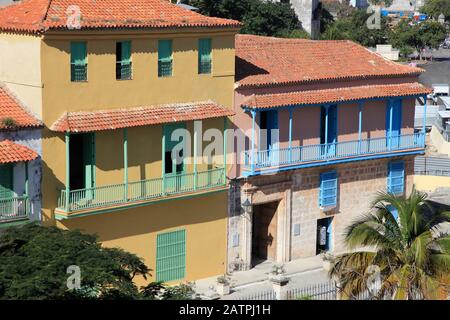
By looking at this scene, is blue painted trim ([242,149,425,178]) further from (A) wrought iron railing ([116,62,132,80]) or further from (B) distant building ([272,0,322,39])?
(B) distant building ([272,0,322,39])

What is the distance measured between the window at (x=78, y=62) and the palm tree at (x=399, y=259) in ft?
30.7

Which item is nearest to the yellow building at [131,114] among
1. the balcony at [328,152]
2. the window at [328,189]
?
the balcony at [328,152]

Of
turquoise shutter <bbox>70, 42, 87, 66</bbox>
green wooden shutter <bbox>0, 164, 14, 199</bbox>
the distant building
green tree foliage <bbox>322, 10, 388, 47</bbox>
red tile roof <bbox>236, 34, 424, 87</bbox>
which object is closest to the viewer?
green wooden shutter <bbox>0, 164, 14, 199</bbox>

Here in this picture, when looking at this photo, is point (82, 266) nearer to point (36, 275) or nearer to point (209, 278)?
point (36, 275)

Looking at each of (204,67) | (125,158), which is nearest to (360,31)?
(204,67)

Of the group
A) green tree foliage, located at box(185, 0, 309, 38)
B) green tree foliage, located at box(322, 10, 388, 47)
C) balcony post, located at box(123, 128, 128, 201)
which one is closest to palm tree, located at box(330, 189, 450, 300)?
balcony post, located at box(123, 128, 128, 201)

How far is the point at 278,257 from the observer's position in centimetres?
3797

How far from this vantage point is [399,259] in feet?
84.3

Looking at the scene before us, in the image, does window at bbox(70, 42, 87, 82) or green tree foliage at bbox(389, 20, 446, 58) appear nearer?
window at bbox(70, 42, 87, 82)

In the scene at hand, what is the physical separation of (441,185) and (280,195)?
1306cm

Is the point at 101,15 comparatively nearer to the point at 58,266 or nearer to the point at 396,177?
the point at 58,266

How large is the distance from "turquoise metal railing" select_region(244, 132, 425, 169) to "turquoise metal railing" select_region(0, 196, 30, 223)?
815 centimetres

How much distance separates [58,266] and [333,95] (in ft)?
50.7

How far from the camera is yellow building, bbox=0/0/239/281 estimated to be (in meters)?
31.3
